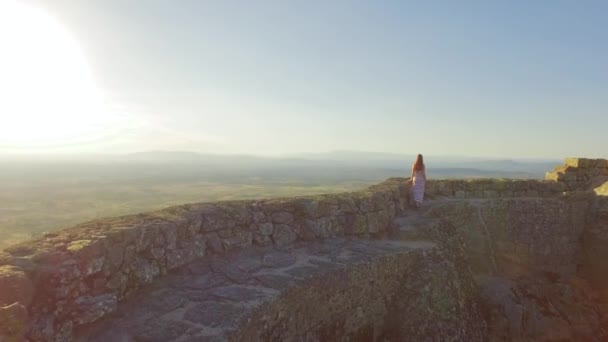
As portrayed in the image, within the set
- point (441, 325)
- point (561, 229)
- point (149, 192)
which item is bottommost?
point (149, 192)

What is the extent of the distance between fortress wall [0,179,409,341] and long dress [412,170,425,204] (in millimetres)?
3505

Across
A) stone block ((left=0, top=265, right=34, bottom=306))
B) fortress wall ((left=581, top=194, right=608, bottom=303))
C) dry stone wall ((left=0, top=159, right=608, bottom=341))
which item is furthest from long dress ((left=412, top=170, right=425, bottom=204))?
stone block ((left=0, top=265, right=34, bottom=306))

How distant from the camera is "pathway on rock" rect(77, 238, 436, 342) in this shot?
6.61 m

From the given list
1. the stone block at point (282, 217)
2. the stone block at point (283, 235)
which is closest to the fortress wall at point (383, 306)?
the stone block at point (283, 235)

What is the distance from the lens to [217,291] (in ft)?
26.5

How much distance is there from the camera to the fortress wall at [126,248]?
19.3 feet

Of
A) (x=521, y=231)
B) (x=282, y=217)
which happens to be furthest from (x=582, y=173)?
(x=282, y=217)

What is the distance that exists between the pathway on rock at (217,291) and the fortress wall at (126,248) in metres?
0.26

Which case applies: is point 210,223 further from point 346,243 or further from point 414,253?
point 414,253

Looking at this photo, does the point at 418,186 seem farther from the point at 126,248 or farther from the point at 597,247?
the point at 126,248

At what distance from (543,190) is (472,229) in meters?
7.73

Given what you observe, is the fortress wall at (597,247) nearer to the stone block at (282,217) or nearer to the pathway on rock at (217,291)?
the pathway on rock at (217,291)

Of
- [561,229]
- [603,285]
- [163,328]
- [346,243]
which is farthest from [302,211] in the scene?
[603,285]

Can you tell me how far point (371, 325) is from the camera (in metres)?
10.0
